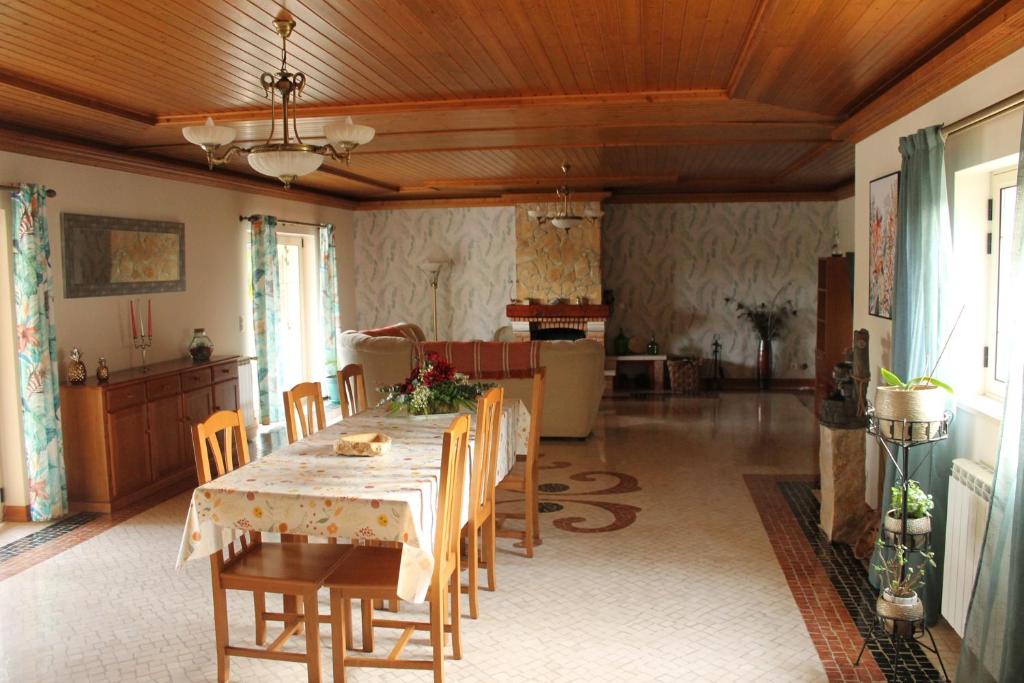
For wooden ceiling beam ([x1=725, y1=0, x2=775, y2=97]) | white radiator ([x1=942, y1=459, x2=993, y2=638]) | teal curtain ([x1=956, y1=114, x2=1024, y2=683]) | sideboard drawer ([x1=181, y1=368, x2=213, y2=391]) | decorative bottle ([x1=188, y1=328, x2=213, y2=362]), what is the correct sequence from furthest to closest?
1. decorative bottle ([x1=188, y1=328, x2=213, y2=362])
2. sideboard drawer ([x1=181, y1=368, x2=213, y2=391])
3. wooden ceiling beam ([x1=725, y1=0, x2=775, y2=97])
4. white radiator ([x1=942, y1=459, x2=993, y2=638])
5. teal curtain ([x1=956, y1=114, x2=1024, y2=683])

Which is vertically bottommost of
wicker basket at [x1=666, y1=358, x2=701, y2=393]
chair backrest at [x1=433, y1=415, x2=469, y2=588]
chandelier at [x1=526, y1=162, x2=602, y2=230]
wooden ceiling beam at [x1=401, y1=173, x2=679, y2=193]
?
wicker basket at [x1=666, y1=358, x2=701, y2=393]

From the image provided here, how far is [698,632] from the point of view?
3795 millimetres

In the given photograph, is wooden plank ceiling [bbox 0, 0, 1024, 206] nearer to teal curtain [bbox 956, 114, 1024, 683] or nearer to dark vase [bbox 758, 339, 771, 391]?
teal curtain [bbox 956, 114, 1024, 683]

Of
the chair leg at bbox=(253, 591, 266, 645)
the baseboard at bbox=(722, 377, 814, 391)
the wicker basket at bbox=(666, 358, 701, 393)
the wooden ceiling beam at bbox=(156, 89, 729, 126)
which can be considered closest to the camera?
the chair leg at bbox=(253, 591, 266, 645)

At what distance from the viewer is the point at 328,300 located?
34.1 ft

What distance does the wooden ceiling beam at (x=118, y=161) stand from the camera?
5410 millimetres

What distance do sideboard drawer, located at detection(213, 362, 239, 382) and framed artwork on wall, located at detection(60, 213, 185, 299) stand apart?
776mm

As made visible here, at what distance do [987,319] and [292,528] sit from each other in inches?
125

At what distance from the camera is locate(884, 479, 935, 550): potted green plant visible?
3.46 meters

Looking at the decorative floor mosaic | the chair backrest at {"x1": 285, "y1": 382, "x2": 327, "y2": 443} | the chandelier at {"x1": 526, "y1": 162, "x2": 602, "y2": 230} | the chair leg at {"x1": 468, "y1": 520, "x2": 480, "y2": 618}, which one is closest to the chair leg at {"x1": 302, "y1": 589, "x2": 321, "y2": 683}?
the chair leg at {"x1": 468, "y1": 520, "x2": 480, "y2": 618}

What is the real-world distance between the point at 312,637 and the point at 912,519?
2.43m

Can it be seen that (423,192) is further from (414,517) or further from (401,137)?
(414,517)

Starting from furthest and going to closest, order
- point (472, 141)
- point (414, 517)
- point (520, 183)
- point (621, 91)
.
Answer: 1. point (520, 183)
2. point (472, 141)
3. point (621, 91)
4. point (414, 517)

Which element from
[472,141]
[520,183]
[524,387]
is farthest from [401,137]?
[520,183]
